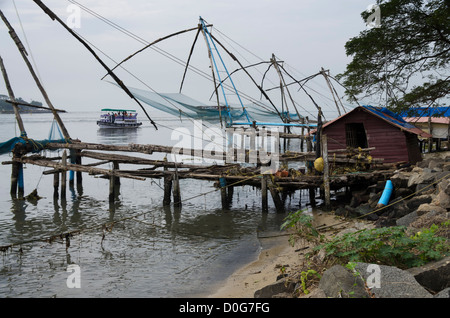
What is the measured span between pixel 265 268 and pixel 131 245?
3332 mm

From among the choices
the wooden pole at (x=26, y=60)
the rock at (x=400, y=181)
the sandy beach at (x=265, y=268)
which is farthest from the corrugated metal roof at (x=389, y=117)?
the wooden pole at (x=26, y=60)

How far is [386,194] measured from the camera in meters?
9.93

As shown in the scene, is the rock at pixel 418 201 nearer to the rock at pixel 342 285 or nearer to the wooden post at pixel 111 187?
the rock at pixel 342 285

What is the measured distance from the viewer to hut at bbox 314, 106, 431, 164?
13.3 metres

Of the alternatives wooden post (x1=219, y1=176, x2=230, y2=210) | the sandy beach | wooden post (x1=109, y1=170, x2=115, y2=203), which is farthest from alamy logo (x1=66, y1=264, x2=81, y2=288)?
wooden post (x1=109, y1=170, x2=115, y2=203)

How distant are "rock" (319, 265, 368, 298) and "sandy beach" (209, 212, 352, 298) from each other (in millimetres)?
1708

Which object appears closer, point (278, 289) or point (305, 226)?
point (278, 289)

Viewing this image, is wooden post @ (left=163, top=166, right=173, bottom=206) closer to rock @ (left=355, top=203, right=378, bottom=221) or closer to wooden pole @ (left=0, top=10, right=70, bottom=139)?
wooden pole @ (left=0, top=10, right=70, bottom=139)

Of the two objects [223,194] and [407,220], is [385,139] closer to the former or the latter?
[223,194]

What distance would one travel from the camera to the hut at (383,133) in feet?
43.7

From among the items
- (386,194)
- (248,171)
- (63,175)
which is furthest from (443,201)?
(63,175)

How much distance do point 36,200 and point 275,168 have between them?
8.32 meters

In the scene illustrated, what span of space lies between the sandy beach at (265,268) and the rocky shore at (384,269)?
0.04 meters
